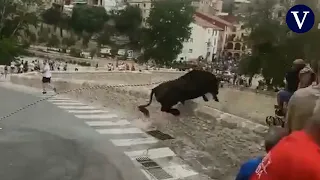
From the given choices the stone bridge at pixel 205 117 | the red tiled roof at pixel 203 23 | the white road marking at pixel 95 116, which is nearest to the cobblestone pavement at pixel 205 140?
the stone bridge at pixel 205 117

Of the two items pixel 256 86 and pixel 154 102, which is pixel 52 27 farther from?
pixel 256 86

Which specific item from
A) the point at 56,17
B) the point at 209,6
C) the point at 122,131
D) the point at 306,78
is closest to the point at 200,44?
the point at 209,6

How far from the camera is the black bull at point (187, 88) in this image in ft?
13.2

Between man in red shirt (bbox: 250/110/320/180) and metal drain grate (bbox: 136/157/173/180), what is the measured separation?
2.17 m

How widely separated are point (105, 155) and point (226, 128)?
1.09 metres

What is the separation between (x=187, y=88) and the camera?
4.05m

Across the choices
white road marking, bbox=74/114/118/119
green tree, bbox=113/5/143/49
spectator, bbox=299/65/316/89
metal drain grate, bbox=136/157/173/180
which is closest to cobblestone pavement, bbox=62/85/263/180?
white road marking, bbox=74/114/118/119

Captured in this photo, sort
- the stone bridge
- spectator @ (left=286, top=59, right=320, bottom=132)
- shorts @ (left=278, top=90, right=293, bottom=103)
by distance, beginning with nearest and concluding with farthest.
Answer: spectator @ (left=286, top=59, right=320, bottom=132) < shorts @ (left=278, top=90, right=293, bottom=103) < the stone bridge

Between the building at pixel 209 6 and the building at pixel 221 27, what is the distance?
11 cm

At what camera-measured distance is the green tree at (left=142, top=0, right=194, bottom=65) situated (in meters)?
3.95

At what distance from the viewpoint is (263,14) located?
376cm

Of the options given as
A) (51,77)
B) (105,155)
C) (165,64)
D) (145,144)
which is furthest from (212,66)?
(51,77)

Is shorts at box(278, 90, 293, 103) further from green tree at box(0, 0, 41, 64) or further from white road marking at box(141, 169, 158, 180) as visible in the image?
green tree at box(0, 0, 41, 64)

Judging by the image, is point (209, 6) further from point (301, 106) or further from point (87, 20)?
point (301, 106)
